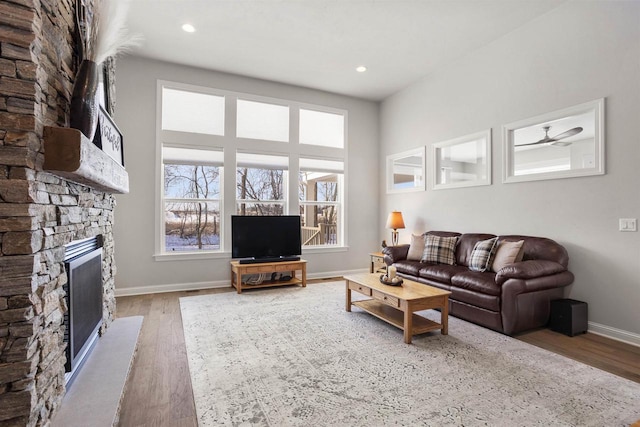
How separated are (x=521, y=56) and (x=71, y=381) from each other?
535 cm

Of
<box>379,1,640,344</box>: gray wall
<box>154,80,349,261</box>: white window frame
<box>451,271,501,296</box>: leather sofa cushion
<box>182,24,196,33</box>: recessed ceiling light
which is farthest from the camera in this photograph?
<box>154,80,349,261</box>: white window frame

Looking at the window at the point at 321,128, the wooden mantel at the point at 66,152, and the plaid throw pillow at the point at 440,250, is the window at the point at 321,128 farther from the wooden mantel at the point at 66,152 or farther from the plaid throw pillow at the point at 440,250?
the wooden mantel at the point at 66,152

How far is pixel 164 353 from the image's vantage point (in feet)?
8.83

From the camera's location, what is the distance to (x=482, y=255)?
367 cm

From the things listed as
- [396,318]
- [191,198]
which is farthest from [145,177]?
[396,318]

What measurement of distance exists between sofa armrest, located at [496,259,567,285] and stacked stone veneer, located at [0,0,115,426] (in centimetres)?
346

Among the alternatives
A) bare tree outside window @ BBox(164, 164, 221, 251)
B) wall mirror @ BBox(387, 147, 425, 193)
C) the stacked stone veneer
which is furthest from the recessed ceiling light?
wall mirror @ BBox(387, 147, 425, 193)

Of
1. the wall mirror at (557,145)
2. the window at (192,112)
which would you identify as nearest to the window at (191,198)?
the window at (192,112)

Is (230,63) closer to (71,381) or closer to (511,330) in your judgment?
(71,381)

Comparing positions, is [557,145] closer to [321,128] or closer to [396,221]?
[396,221]

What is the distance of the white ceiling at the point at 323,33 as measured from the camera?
11.5 ft

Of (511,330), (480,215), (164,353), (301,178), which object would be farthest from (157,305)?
(480,215)

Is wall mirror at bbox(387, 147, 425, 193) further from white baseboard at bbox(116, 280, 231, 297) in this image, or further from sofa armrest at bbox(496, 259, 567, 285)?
white baseboard at bbox(116, 280, 231, 297)

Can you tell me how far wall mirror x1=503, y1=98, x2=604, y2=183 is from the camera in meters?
3.25
